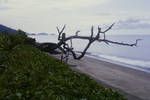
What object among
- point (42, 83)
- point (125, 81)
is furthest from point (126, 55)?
point (42, 83)

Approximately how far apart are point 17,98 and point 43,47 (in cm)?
1078

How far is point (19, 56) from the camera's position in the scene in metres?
7.32

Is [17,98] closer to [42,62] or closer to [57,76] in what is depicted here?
[57,76]

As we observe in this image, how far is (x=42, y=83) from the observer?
5.81 meters

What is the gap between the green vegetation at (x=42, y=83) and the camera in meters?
5.31

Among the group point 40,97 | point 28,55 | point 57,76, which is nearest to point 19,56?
point 28,55

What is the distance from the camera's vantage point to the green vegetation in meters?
5.31

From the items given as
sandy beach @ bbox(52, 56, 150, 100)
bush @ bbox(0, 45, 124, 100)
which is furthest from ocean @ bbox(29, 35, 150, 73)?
bush @ bbox(0, 45, 124, 100)

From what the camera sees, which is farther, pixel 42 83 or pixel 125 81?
pixel 125 81

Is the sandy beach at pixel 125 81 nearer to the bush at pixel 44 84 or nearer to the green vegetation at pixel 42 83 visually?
the green vegetation at pixel 42 83

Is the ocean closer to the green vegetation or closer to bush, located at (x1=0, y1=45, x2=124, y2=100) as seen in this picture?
the green vegetation

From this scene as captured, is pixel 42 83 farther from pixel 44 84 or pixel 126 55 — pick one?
pixel 126 55

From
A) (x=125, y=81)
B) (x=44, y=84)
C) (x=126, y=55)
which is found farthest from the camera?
(x=126, y=55)

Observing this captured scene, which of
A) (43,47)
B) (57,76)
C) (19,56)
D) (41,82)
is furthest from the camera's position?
(43,47)
